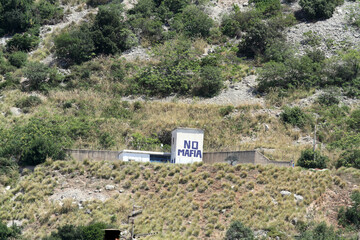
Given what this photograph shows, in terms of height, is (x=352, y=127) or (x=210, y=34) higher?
(x=210, y=34)

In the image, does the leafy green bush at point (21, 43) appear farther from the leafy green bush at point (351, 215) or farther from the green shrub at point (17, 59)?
the leafy green bush at point (351, 215)

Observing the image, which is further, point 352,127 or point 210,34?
point 210,34

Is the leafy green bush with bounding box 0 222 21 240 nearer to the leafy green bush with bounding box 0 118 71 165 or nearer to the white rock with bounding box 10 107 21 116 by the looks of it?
the leafy green bush with bounding box 0 118 71 165

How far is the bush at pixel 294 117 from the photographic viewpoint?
51062 mm

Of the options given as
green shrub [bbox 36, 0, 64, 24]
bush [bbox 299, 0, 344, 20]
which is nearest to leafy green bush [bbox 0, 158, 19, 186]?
green shrub [bbox 36, 0, 64, 24]

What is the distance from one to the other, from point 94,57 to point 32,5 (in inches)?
445

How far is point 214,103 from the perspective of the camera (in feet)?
181

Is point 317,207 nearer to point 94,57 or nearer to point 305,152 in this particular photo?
point 305,152

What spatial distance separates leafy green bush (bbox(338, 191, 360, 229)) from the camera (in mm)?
38250

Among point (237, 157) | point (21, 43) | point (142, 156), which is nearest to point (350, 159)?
point (237, 157)

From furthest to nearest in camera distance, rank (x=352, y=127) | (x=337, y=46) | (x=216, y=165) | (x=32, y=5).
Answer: (x=32, y=5), (x=337, y=46), (x=352, y=127), (x=216, y=165)

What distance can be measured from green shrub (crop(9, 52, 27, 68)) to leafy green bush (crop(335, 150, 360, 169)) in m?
29.2

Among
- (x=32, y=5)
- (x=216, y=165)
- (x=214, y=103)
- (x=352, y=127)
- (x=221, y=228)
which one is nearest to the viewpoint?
(x=221, y=228)

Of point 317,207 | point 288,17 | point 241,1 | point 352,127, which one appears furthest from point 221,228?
point 241,1
